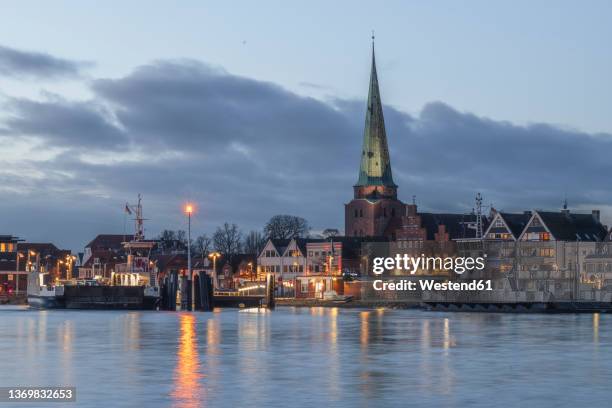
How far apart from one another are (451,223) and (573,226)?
2867 centimetres

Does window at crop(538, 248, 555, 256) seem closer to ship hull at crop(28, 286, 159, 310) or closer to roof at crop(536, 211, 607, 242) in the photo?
roof at crop(536, 211, 607, 242)

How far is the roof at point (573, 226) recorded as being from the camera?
151375 millimetres

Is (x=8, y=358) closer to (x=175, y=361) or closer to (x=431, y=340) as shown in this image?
(x=175, y=361)

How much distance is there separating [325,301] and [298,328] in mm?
76270

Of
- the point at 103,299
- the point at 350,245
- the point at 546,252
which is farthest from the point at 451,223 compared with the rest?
the point at 103,299

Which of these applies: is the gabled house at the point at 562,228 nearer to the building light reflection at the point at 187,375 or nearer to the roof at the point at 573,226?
the roof at the point at 573,226

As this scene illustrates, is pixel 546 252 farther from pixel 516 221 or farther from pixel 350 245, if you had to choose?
pixel 350 245

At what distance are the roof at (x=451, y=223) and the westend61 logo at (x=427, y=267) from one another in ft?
32.8

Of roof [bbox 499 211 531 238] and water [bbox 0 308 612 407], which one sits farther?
roof [bbox 499 211 531 238]

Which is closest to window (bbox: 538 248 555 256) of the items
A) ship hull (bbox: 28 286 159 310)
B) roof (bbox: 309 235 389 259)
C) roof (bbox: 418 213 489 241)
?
roof (bbox: 418 213 489 241)

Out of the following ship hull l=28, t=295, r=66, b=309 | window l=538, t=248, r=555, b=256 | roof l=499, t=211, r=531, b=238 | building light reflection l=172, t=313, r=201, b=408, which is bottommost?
building light reflection l=172, t=313, r=201, b=408

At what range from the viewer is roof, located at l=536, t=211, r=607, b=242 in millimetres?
151375

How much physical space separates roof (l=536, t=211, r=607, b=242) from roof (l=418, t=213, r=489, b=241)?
18617 millimetres

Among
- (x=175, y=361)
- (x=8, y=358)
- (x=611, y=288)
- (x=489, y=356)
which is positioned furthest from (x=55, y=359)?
(x=611, y=288)
